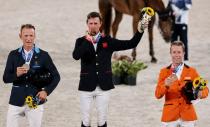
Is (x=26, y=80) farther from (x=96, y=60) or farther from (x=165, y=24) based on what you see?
(x=165, y=24)

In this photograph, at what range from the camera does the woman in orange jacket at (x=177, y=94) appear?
7.31 meters

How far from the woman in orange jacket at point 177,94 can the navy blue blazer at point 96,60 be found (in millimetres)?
616

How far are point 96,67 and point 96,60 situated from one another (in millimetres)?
77

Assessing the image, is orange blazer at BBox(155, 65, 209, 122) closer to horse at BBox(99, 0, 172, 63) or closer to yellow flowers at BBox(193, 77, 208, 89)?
yellow flowers at BBox(193, 77, 208, 89)

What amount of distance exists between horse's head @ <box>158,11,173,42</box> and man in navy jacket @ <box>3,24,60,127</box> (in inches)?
332

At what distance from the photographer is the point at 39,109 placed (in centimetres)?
716

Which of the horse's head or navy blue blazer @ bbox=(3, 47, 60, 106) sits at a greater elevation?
the horse's head

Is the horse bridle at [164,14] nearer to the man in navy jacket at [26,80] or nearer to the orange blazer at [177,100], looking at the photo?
the orange blazer at [177,100]

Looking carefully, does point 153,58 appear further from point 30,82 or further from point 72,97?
point 30,82

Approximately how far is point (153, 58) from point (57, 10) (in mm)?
7253

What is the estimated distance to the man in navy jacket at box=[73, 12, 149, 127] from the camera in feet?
25.5

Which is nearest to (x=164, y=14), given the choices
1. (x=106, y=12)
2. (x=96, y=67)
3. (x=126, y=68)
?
(x=106, y=12)

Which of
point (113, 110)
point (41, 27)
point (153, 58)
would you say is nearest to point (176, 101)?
point (113, 110)

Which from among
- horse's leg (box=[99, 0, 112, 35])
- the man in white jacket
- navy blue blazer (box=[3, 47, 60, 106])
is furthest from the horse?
navy blue blazer (box=[3, 47, 60, 106])
